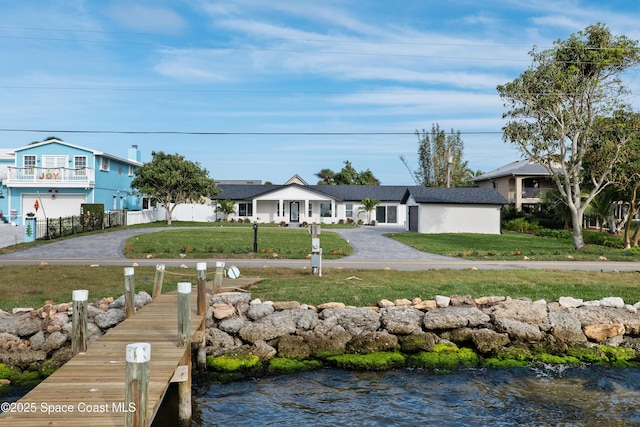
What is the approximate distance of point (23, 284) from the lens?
16109 millimetres

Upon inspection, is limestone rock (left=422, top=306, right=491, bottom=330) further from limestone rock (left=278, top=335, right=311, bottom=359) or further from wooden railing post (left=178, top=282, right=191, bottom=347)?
wooden railing post (left=178, top=282, right=191, bottom=347)

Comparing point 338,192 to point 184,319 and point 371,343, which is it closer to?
point 371,343

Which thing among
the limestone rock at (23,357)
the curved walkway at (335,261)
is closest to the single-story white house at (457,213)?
the curved walkway at (335,261)

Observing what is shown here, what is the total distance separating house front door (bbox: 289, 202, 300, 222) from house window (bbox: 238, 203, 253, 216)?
4038mm

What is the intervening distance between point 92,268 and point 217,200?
35901mm

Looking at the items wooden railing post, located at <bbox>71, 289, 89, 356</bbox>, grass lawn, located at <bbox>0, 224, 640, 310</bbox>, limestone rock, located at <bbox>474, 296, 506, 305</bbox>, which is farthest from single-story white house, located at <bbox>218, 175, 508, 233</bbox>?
wooden railing post, located at <bbox>71, 289, 89, 356</bbox>

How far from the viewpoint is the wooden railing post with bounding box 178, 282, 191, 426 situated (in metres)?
8.66

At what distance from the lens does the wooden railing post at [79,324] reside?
849 cm

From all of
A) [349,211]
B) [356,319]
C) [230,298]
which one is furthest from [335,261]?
[349,211]

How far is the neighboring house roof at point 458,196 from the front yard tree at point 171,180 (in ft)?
58.1

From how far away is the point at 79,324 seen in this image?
8.56 m

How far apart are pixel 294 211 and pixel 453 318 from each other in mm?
43776

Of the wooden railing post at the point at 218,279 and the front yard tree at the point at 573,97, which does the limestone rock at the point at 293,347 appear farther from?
the front yard tree at the point at 573,97

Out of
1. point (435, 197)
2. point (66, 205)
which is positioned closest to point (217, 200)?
point (66, 205)
